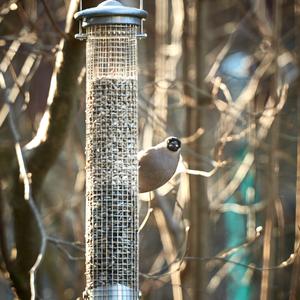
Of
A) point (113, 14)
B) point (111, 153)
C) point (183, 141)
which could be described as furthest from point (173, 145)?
point (183, 141)

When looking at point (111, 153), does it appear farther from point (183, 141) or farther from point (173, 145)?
point (183, 141)

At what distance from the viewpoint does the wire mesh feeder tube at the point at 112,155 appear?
3.64 metres

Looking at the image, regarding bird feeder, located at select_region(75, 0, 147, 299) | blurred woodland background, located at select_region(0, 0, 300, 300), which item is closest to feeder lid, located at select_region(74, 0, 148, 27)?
bird feeder, located at select_region(75, 0, 147, 299)

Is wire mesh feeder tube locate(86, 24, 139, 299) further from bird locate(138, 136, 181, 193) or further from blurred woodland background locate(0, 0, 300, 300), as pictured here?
blurred woodland background locate(0, 0, 300, 300)

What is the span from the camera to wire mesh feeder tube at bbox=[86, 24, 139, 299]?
11.9 feet

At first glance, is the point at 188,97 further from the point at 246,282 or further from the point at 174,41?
the point at 246,282

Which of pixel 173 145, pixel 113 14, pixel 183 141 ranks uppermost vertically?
pixel 113 14

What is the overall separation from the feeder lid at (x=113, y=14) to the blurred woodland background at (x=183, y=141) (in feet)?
2.20

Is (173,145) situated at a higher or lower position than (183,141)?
higher

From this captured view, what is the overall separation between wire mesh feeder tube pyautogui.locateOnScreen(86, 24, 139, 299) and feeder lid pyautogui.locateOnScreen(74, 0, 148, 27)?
0.32 feet

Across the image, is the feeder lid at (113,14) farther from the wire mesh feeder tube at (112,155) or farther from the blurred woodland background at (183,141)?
the blurred woodland background at (183,141)

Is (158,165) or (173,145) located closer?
(158,165)

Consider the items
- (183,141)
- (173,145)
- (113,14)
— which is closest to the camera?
→ (113,14)

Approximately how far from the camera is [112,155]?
3693 millimetres
